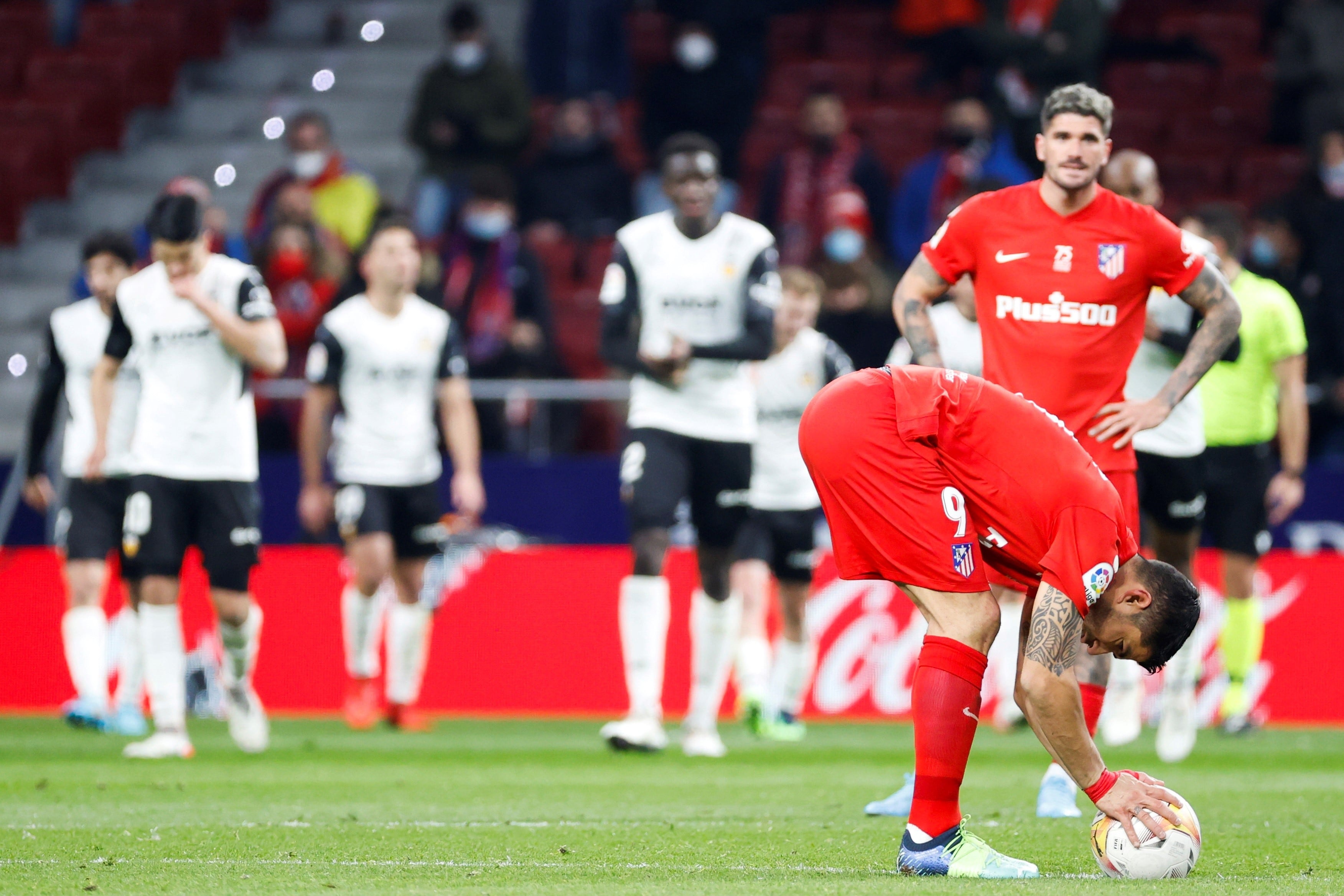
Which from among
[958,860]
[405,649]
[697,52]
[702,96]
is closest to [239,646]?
[405,649]

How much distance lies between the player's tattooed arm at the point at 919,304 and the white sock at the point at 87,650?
588 cm

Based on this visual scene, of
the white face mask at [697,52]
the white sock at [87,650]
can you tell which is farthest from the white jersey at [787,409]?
the white face mask at [697,52]

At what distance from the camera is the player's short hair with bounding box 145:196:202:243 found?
8898 millimetres

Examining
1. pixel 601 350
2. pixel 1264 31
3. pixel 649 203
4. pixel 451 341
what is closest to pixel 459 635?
pixel 451 341

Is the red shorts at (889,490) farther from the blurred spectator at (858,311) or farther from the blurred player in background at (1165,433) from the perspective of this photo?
the blurred spectator at (858,311)

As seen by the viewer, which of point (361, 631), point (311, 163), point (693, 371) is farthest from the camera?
point (311, 163)

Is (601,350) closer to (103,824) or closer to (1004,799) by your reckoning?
(1004,799)

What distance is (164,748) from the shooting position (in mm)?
8945

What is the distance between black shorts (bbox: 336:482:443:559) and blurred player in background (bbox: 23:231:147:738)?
1.22 meters

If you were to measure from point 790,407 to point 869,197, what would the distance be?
13.6 feet

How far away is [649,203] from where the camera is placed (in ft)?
53.6

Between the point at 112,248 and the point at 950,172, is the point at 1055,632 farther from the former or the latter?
the point at 950,172

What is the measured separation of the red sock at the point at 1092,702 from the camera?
6609 millimetres

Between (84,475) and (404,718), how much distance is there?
7.31 feet
